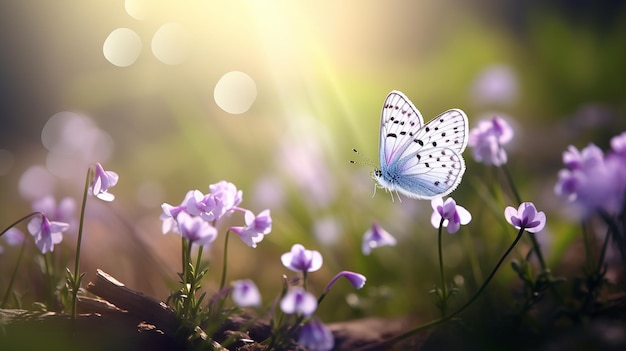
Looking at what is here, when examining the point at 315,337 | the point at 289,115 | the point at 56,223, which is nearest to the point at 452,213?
the point at 315,337

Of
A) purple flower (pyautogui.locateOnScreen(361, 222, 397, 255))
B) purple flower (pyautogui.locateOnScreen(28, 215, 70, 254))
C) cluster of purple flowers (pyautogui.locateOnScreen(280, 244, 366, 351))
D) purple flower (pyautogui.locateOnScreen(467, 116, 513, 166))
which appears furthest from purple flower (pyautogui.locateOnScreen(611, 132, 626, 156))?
purple flower (pyautogui.locateOnScreen(28, 215, 70, 254))

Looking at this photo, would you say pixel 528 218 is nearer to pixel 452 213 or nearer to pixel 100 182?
pixel 452 213

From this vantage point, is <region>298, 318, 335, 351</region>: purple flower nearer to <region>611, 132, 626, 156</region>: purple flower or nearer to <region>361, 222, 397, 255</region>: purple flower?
<region>361, 222, 397, 255</region>: purple flower

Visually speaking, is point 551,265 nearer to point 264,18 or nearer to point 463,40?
point 264,18

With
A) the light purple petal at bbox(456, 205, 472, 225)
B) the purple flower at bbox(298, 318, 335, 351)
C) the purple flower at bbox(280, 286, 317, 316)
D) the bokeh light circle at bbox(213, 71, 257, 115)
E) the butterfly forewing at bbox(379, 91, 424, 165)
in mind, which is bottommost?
the purple flower at bbox(298, 318, 335, 351)

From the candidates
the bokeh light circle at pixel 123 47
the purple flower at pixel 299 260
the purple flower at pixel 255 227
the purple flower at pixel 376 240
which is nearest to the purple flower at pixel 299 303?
the purple flower at pixel 299 260

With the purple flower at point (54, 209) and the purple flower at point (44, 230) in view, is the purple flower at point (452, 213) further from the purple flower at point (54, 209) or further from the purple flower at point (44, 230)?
the purple flower at point (54, 209)

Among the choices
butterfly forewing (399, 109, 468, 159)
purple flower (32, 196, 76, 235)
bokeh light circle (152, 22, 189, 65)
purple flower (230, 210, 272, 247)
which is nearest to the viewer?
purple flower (230, 210, 272, 247)

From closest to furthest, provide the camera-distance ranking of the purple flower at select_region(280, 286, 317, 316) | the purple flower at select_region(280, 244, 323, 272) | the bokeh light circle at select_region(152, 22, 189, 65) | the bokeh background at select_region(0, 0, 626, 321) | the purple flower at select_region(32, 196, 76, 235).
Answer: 1. the purple flower at select_region(280, 286, 317, 316)
2. the purple flower at select_region(280, 244, 323, 272)
3. the purple flower at select_region(32, 196, 76, 235)
4. the bokeh background at select_region(0, 0, 626, 321)
5. the bokeh light circle at select_region(152, 22, 189, 65)
